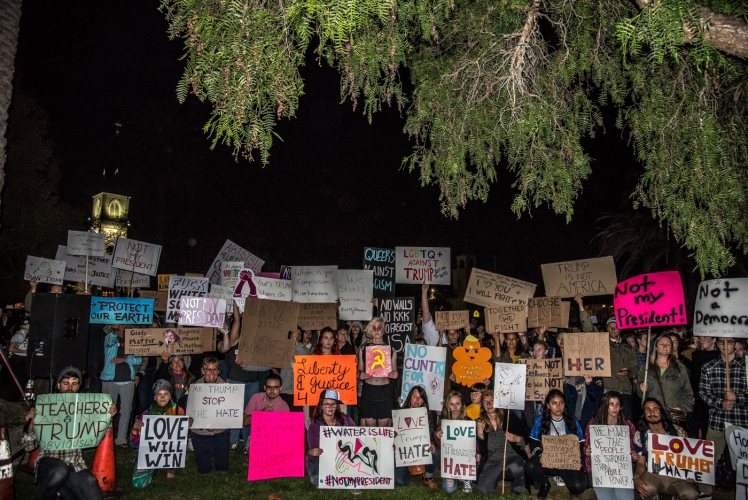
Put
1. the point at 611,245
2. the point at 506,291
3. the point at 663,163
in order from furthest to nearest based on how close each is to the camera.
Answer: the point at 611,245, the point at 506,291, the point at 663,163

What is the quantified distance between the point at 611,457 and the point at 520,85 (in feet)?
14.2

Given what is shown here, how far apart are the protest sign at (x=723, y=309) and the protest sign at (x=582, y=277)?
4.99 feet

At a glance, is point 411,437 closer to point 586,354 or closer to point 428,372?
point 428,372

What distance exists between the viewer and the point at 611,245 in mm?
19703

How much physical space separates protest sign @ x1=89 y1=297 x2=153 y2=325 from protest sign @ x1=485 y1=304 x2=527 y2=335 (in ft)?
19.8

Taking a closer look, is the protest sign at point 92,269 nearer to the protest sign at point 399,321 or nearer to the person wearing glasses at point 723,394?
the protest sign at point 399,321

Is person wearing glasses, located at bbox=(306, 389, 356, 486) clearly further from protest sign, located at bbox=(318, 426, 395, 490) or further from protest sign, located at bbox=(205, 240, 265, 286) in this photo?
protest sign, located at bbox=(205, 240, 265, 286)

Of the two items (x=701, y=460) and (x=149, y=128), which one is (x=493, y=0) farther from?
(x=149, y=128)

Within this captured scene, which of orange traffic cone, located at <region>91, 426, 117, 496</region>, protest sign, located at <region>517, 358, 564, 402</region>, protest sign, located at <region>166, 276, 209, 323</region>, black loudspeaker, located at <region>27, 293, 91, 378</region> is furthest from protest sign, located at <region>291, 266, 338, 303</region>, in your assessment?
orange traffic cone, located at <region>91, 426, 117, 496</region>

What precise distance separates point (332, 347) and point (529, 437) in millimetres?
3143

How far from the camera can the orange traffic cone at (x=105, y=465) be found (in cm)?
626

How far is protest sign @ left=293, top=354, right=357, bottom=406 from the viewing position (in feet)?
25.3

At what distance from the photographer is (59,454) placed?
5.63m

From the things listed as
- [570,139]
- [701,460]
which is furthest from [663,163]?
[701,460]
